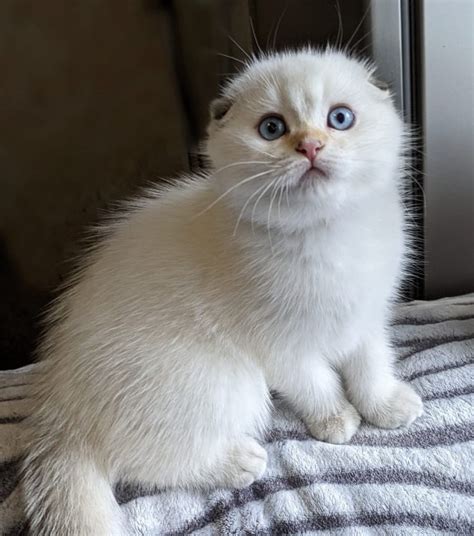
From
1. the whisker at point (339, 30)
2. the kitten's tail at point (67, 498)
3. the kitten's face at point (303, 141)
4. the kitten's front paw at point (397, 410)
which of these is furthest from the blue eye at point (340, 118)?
the kitten's tail at point (67, 498)

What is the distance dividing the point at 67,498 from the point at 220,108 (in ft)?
2.03

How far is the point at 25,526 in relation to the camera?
0.93 meters

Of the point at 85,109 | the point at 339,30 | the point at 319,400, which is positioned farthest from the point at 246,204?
the point at 85,109

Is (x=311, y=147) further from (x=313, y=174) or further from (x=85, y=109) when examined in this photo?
Answer: (x=85, y=109)

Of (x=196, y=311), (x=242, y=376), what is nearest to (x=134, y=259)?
(x=196, y=311)

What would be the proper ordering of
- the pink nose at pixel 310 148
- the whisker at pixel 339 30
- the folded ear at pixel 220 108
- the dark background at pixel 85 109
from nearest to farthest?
the pink nose at pixel 310 148
the folded ear at pixel 220 108
the whisker at pixel 339 30
the dark background at pixel 85 109

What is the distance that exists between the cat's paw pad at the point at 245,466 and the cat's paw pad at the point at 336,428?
0.10m

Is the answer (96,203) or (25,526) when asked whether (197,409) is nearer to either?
(25,526)

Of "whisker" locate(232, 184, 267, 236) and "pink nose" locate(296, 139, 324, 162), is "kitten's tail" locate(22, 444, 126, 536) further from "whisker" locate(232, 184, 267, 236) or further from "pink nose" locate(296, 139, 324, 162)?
"pink nose" locate(296, 139, 324, 162)

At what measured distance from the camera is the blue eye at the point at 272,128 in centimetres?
87

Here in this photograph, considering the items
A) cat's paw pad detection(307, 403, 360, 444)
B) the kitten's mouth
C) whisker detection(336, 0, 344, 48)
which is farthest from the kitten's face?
cat's paw pad detection(307, 403, 360, 444)

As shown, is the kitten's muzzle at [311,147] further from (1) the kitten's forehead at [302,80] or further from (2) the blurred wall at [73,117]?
(2) the blurred wall at [73,117]

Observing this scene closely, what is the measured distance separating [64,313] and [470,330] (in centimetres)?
75

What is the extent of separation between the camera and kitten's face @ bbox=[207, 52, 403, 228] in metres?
0.82
